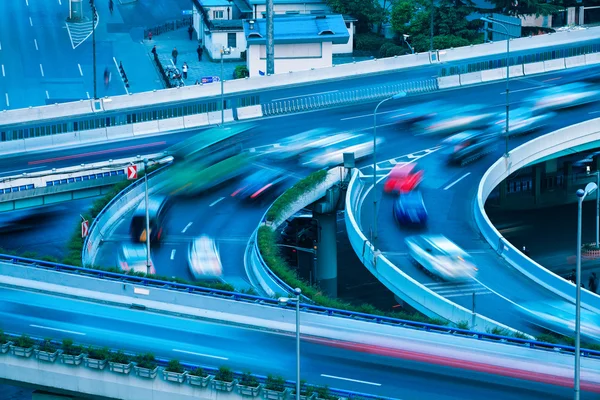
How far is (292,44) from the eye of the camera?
12419 centimetres

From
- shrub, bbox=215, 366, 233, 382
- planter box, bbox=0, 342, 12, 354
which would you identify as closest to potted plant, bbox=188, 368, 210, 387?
shrub, bbox=215, 366, 233, 382

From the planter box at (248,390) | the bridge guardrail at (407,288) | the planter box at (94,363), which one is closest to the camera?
the planter box at (248,390)

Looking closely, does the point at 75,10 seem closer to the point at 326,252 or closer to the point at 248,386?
the point at 326,252

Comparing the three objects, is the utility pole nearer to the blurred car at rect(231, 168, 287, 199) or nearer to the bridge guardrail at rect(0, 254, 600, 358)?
the blurred car at rect(231, 168, 287, 199)

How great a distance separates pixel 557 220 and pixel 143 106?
3590cm

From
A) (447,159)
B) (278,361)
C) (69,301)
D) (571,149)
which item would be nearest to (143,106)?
(447,159)

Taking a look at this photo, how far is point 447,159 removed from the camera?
319 feet

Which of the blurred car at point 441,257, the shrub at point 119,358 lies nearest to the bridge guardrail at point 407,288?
the blurred car at point 441,257

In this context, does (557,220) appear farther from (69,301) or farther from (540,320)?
(69,301)

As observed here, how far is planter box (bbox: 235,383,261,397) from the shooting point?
5488 centimetres

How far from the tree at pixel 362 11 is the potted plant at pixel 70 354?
91.7 meters

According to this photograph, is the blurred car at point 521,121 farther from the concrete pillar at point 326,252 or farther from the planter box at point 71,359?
the planter box at point 71,359

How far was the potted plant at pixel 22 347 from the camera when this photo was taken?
2298 inches

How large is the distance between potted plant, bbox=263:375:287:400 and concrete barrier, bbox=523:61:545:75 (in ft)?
232
